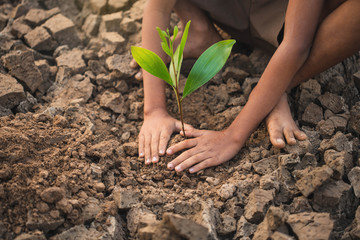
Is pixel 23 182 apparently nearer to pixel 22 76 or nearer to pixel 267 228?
pixel 22 76

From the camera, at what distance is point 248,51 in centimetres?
176

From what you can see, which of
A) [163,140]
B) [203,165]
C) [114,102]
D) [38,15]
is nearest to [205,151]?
[203,165]

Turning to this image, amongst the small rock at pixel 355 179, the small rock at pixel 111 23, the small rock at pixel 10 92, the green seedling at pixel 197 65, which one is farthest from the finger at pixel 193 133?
the small rock at pixel 111 23

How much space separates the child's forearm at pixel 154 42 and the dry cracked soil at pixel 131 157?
0.10 metres

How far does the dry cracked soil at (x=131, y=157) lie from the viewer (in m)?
1.02

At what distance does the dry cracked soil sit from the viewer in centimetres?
102

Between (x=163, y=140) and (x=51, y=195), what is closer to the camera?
(x=51, y=195)

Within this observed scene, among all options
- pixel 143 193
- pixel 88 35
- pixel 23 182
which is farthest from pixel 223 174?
pixel 88 35

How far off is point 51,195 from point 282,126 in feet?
2.84

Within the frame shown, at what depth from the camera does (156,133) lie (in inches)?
55.0

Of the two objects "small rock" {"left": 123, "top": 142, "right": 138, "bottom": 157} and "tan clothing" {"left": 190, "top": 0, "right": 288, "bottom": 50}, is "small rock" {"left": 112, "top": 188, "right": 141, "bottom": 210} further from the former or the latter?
"tan clothing" {"left": 190, "top": 0, "right": 288, "bottom": 50}

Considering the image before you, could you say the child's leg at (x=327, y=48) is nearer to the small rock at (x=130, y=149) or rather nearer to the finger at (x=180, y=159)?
the finger at (x=180, y=159)

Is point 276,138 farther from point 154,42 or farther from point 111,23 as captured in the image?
point 111,23

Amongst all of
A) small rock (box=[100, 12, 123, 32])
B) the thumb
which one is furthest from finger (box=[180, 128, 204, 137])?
small rock (box=[100, 12, 123, 32])
